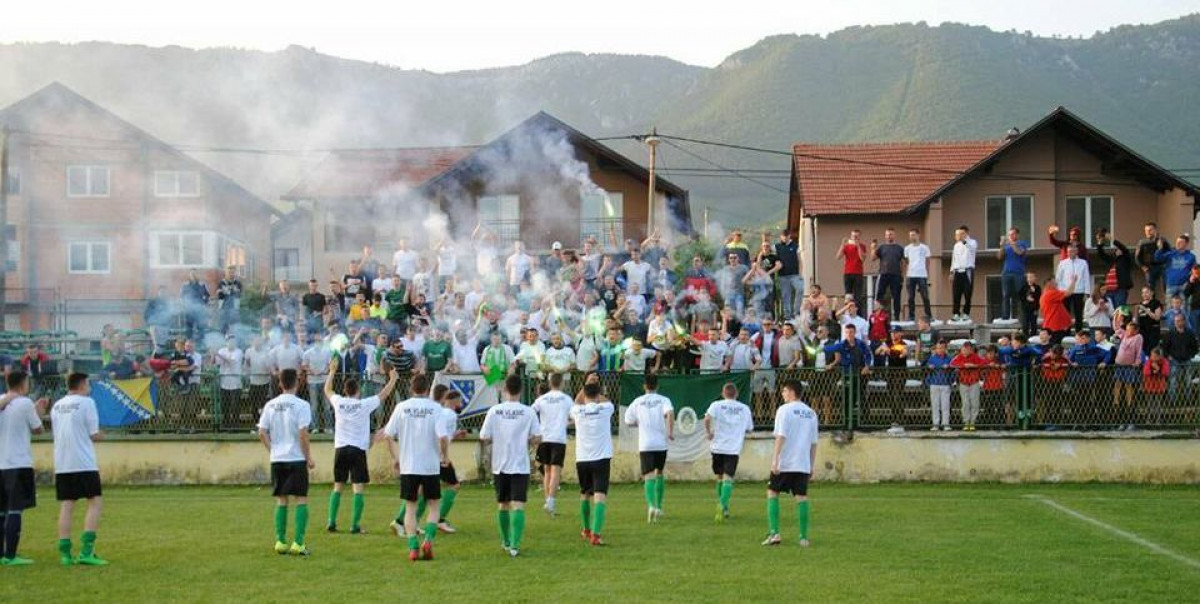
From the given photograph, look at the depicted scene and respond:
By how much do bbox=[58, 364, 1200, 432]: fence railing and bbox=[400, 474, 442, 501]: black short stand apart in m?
7.41

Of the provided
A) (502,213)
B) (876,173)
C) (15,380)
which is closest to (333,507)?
(15,380)

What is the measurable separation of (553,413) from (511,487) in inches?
106

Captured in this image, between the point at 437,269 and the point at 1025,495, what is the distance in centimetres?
1297

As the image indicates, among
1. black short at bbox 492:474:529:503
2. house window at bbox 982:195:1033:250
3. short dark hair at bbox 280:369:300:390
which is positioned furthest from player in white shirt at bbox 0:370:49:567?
house window at bbox 982:195:1033:250

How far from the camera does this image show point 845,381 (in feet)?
75.3

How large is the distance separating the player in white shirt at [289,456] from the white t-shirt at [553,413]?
3.30 meters

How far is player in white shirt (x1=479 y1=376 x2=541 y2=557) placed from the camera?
14477 mm

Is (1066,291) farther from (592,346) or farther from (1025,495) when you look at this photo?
(592,346)

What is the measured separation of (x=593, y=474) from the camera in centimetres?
1581

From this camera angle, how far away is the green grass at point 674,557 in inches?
479

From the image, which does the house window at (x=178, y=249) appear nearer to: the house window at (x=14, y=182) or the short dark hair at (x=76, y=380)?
the house window at (x=14, y=182)

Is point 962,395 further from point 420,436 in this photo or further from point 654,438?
point 420,436

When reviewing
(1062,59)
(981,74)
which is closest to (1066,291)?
(981,74)

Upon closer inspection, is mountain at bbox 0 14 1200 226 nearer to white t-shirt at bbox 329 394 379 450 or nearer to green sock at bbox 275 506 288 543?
white t-shirt at bbox 329 394 379 450
